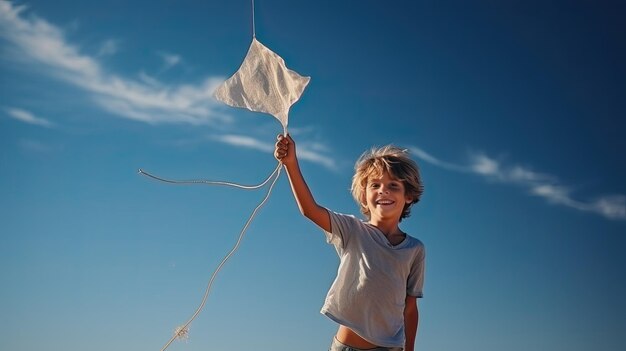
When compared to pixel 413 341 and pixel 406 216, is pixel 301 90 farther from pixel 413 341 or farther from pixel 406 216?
pixel 413 341

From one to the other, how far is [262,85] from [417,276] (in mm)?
1765

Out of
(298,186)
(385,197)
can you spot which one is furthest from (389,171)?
(298,186)

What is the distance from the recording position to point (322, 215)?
4.40 metres

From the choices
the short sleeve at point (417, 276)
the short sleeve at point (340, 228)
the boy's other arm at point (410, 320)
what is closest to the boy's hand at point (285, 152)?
the short sleeve at point (340, 228)

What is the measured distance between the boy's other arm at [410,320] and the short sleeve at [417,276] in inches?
2.0

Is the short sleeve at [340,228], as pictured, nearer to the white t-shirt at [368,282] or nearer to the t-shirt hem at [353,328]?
the white t-shirt at [368,282]

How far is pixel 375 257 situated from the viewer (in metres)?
4.45

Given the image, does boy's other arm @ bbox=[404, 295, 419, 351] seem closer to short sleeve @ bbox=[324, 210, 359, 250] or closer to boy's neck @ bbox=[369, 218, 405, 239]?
boy's neck @ bbox=[369, 218, 405, 239]

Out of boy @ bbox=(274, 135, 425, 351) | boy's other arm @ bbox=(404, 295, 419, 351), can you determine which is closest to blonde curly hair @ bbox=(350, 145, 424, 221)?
boy @ bbox=(274, 135, 425, 351)

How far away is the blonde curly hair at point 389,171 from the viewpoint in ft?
15.8

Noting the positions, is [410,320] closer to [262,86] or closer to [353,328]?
[353,328]

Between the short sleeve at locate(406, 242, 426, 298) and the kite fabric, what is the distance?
1400mm

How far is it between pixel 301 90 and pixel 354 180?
0.82m

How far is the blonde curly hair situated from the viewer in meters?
4.82
